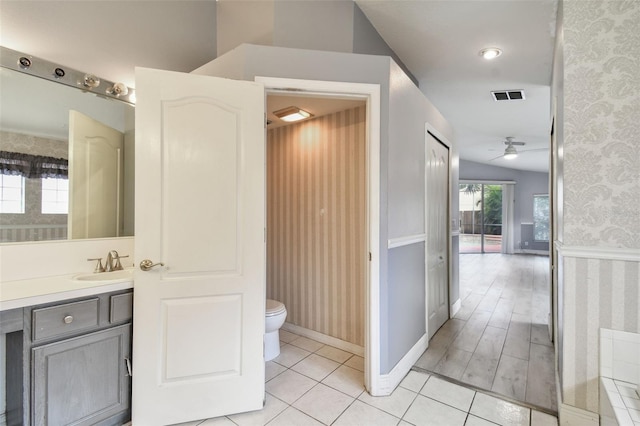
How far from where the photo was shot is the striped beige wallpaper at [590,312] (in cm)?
157

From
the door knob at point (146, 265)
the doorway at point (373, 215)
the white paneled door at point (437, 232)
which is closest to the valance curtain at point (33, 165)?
the door knob at point (146, 265)

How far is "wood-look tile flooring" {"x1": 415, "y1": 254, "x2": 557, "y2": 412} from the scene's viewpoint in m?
2.18

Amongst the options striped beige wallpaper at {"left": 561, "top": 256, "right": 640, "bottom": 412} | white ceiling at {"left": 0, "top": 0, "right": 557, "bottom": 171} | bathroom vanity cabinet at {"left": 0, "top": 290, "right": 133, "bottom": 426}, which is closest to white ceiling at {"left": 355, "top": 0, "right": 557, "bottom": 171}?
white ceiling at {"left": 0, "top": 0, "right": 557, "bottom": 171}

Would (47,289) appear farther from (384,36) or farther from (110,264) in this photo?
(384,36)

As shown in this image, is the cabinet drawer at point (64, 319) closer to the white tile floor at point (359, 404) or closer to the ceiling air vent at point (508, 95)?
the white tile floor at point (359, 404)

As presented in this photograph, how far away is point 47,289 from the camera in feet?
4.98

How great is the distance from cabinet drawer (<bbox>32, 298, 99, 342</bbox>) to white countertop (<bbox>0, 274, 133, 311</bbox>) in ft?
0.15

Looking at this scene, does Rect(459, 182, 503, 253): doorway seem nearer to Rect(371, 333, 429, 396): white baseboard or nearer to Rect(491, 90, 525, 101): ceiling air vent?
Rect(491, 90, 525, 101): ceiling air vent

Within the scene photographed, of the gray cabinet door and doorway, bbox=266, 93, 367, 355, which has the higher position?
doorway, bbox=266, 93, 367, 355

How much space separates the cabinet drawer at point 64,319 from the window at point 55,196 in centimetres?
66

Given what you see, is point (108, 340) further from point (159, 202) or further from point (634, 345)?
point (634, 345)

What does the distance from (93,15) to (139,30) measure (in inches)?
11.1

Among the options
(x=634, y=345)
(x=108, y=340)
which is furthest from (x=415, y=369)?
(x=108, y=340)

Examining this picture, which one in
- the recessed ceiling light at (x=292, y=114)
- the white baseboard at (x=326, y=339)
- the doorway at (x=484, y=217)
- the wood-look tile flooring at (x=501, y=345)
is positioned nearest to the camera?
the wood-look tile flooring at (x=501, y=345)
